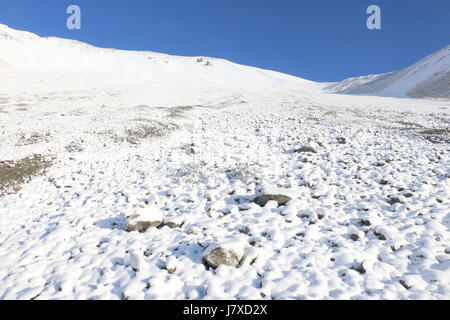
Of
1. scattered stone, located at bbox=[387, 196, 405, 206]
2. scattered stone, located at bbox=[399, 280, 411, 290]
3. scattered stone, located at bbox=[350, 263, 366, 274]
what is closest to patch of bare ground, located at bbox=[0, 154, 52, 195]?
scattered stone, located at bbox=[350, 263, 366, 274]

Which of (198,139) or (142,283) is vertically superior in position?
(198,139)

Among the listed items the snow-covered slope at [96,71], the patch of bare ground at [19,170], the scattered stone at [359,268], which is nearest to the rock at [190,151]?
the patch of bare ground at [19,170]

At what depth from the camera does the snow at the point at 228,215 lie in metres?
4.75

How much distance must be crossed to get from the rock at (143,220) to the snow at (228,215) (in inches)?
4.7

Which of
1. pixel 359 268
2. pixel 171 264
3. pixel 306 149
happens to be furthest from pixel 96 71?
pixel 359 268

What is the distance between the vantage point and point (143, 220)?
6.80 m

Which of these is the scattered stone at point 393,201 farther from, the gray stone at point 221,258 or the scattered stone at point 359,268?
the gray stone at point 221,258

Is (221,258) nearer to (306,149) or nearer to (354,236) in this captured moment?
(354,236)

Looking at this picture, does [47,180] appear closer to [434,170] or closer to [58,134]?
[58,134]

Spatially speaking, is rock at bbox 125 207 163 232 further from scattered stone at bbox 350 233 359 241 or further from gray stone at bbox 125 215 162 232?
scattered stone at bbox 350 233 359 241

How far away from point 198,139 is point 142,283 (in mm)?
11896

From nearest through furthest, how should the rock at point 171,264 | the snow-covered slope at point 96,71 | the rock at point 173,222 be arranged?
the rock at point 171,264
the rock at point 173,222
the snow-covered slope at point 96,71
